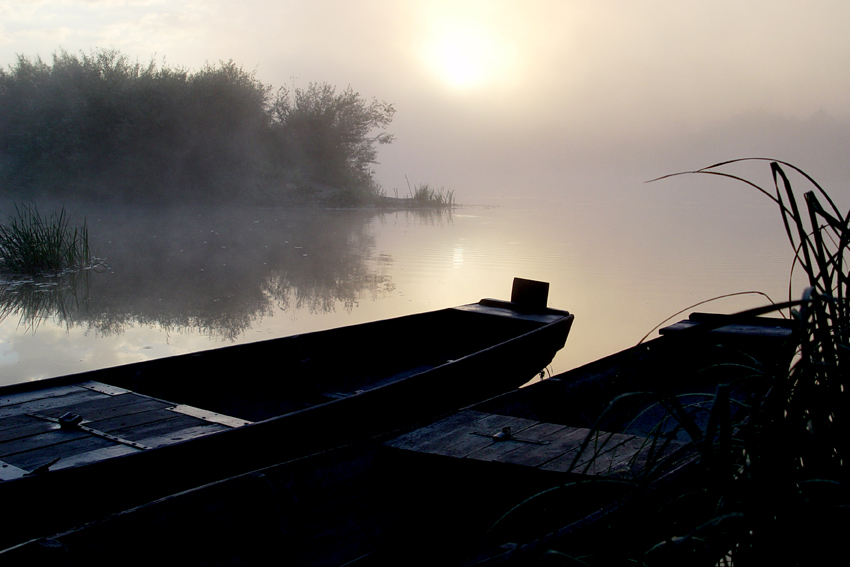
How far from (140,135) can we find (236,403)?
21127 millimetres

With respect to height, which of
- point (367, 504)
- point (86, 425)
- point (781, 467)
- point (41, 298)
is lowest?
point (41, 298)

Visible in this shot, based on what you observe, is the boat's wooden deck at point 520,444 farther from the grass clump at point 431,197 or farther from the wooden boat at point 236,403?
the grass clump at point 431,197

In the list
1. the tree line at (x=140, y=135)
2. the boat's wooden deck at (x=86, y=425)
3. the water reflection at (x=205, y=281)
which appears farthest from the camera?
the tree line at (x=140, y=135)

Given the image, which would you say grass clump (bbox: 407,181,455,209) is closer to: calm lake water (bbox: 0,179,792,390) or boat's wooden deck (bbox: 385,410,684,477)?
calm lake water (bbox: 0,179,792,390)

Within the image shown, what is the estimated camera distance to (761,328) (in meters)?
4.57

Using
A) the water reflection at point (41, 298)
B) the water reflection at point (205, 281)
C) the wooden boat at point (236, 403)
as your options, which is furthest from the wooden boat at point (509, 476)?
the water reflection at point (41, 298)

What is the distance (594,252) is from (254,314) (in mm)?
Result: 7200

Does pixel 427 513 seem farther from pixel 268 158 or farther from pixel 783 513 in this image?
pixel 268 158

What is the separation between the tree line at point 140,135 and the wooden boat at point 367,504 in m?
22.2

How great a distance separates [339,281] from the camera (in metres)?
9.88

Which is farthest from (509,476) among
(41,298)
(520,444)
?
(41,298)

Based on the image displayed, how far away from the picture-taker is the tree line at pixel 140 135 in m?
22.0

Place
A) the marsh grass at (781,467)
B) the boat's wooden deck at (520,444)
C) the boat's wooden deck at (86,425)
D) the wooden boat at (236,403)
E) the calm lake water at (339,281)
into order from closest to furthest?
the marsh grass at (781,467) < the wooden boat at (236,403) < the boat's wooden deck at (520,444) < the boat's wooden deck at (86,425) < the calm lake water at (339,281)

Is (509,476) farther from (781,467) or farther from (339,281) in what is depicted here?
(339,281)
